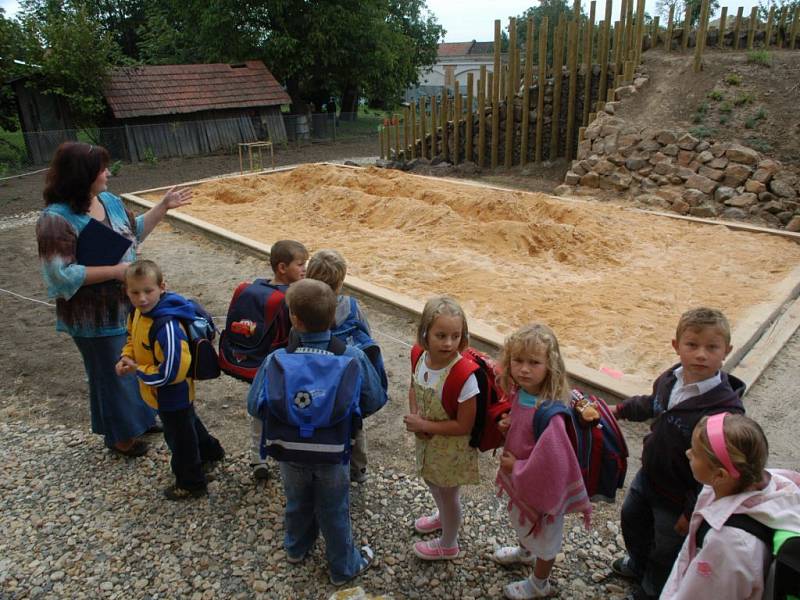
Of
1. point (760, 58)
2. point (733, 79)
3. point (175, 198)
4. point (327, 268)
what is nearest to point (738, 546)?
point (327, 268)

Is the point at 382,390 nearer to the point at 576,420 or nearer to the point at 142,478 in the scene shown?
the point at 576,420

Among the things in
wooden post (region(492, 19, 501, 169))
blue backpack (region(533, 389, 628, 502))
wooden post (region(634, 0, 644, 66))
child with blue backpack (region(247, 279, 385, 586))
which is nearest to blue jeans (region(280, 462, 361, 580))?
child with blue backpack (region(247, 279, 385, 586))

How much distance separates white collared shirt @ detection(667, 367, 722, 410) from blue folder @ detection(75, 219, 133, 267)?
2902 mm

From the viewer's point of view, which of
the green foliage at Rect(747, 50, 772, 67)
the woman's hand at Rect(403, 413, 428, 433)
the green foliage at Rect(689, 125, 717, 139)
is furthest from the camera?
the green foliage at Rect(747, 50, 772, 67)

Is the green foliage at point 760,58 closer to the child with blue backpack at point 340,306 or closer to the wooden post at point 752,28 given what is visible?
the wooden post at point 752,28

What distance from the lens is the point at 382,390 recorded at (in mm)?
2561

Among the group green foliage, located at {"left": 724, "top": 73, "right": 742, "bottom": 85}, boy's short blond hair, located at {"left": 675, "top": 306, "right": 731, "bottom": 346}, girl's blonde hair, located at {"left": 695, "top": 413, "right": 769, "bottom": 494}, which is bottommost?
girl's blonde hair, located at {"left": 695, "top": 413, "right": 769, "bottom": 494}

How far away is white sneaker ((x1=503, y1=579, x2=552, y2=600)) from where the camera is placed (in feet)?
8.16

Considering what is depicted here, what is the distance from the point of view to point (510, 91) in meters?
14.0

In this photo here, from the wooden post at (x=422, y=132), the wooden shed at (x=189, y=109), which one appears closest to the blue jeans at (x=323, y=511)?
the wooden post at (x=422, y=132)

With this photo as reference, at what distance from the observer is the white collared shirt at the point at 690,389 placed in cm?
217

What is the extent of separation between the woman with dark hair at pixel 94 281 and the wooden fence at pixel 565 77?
10736 millimetres

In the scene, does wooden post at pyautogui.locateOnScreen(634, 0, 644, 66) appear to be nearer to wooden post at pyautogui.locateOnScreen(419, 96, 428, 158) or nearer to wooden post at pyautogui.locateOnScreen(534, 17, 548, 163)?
wooden post at pyautogui.locateOnScreen(534, 17, 548, 163)

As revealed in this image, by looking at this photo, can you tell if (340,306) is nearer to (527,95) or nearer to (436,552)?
(436,552)
